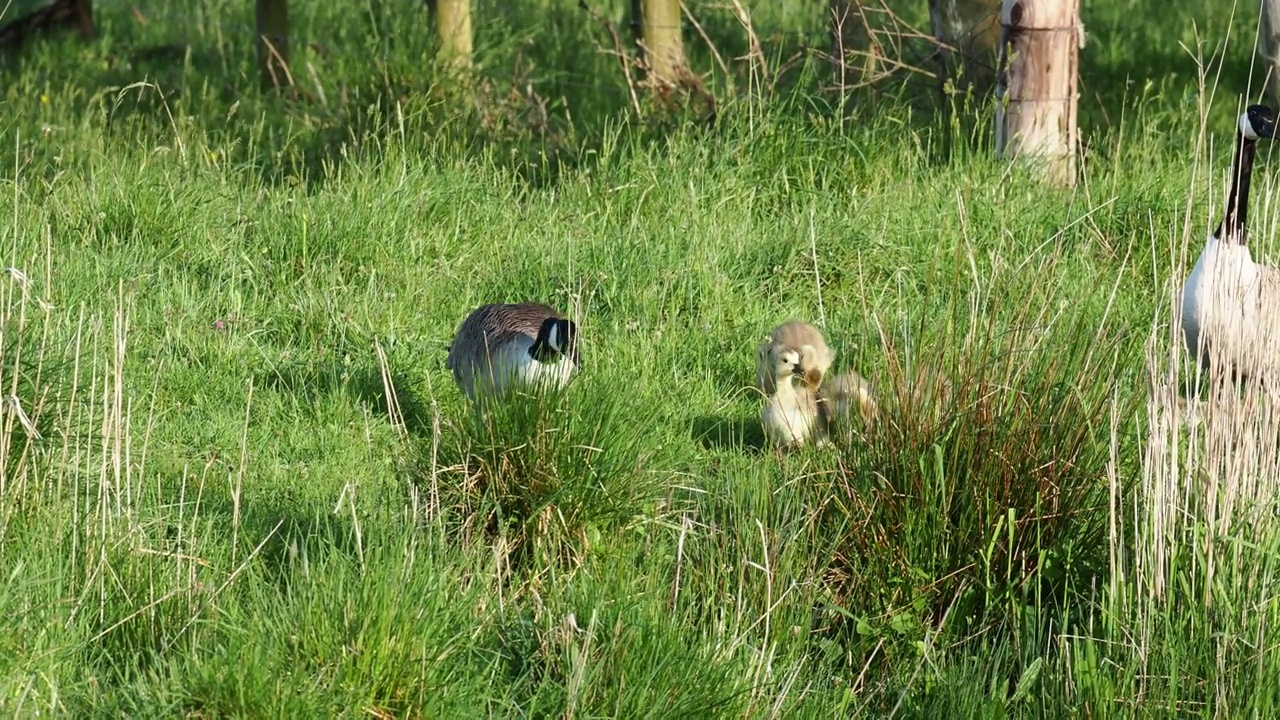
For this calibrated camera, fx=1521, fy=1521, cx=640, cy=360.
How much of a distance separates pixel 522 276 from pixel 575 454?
6.87ft

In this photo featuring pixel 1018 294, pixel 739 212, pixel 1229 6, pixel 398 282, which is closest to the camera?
pixel 1018 294

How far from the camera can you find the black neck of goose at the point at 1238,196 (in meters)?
5.13

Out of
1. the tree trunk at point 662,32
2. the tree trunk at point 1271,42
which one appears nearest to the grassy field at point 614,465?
the tree trunk at point 1271,42

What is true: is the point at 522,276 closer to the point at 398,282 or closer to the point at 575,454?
the point at 398,282

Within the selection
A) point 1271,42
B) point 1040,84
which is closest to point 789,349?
point 1040,84

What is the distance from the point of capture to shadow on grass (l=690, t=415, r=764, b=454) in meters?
5.11

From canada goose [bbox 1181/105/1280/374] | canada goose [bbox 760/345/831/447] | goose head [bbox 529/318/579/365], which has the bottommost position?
canada goose [bbox 760/345/831/447]

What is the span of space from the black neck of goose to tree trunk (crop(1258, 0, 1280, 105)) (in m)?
1.30

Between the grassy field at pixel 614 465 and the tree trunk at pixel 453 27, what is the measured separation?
6.02 ft

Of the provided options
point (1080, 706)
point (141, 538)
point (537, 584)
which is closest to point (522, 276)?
point (537, 584)

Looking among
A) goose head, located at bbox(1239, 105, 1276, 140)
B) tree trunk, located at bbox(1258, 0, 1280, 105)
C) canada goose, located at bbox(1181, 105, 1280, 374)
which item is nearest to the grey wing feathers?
canada goose, located at bbox(1181, 105, 1280, 374)

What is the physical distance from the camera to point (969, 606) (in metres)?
4.02

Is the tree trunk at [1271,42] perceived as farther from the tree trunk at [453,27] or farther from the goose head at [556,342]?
the tree trunk at [453,27]

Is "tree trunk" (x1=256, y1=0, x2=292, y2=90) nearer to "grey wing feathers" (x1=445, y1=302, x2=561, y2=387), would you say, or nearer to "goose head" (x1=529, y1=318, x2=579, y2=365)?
"grey wing feathers" (x1=445, y1=302, x2=561, y2=387)
